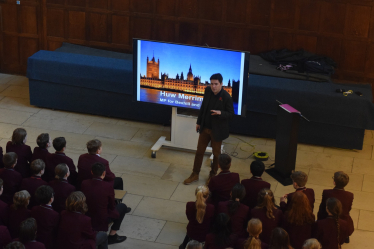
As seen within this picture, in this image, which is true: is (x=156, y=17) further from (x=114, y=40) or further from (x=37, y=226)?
(x=37, y=226)

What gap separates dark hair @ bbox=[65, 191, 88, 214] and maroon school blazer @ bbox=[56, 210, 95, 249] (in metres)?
0.05

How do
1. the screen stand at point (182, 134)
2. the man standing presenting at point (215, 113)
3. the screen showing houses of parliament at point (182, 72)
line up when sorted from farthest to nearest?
the screen stand at point (182, 134) → the screen showing houses of parliament at point (182, 72) → the man standing presenting at point (215, 113)

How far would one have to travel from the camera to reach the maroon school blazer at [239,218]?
5.00 m

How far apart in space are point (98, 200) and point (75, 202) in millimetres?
515

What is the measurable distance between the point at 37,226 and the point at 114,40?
19.5 feet

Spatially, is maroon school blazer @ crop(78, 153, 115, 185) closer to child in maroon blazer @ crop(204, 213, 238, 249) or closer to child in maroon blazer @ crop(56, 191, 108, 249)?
child in maroon blazer @ crop(56, 191, 108, 249)

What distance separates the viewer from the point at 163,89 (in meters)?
7.48

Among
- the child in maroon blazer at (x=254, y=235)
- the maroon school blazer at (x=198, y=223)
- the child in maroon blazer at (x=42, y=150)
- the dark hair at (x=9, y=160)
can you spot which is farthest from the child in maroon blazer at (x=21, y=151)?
the child in maroon blazer at (x=254, y=235)

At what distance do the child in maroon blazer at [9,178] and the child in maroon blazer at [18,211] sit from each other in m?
0.54

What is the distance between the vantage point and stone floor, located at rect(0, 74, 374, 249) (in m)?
6.05

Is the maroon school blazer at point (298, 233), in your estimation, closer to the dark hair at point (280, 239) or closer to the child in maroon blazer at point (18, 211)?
the dark hair at point (280, 239)

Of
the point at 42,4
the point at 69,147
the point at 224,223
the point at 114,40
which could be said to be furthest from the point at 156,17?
the point at 224,223

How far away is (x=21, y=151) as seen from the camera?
5.90 metres

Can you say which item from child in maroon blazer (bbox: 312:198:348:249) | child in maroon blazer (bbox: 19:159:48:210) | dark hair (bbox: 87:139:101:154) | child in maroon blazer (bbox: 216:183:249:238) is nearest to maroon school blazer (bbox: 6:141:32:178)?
child in maroon blazer (bbox: 19:159:48:210)
